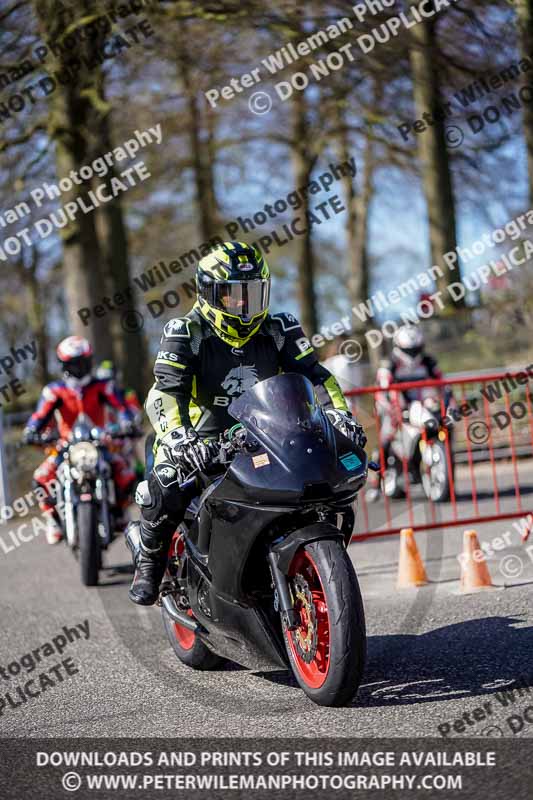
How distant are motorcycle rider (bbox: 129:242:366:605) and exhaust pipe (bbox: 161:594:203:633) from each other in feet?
0.37

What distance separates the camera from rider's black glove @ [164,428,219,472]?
516 cm

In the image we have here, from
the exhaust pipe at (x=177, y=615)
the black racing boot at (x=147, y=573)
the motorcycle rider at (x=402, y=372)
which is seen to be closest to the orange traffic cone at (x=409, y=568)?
the exhaust pipe at (x=177, y=615)

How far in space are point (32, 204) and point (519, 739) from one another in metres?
19.5

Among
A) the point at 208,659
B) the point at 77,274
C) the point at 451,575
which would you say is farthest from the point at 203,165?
the point at 208,659

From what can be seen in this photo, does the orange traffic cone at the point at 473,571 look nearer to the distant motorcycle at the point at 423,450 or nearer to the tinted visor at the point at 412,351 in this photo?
the distant motorcycle at the point at 423,450

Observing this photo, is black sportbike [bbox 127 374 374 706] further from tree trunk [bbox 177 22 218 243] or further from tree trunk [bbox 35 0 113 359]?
tree trunk [bbox 177 22 218 243]

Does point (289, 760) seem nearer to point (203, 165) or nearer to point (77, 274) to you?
point (77, 274)

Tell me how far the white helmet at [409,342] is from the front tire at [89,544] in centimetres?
509

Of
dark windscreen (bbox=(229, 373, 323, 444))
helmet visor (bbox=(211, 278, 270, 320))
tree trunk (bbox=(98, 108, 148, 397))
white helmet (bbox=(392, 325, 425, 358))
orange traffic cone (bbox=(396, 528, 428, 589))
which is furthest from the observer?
tree trunk (bbox=(98, 108, 148, 397))

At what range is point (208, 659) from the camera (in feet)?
19.6

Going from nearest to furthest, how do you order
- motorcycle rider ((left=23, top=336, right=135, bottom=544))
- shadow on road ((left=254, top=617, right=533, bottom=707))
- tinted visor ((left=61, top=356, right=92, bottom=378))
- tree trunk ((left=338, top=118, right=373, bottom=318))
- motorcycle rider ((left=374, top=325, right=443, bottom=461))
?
shadow on road ((left=254, top=617, right=533, bottom=707)), motorcycle rider ((left=23, top=336, right=135, bottom=544)), tinted visor ((left=61, top=356, right=92, bottom=378)), motorcycle rider ((left=374, top=325, right=443, bottom=461)), tree trunk ((left=338, top=118, right=373, bottom=318))

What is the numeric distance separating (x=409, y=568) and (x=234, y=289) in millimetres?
3066

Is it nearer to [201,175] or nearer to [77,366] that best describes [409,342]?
[77,366]

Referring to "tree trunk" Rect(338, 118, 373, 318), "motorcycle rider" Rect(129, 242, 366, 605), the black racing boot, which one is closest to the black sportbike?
"motorcycle rider" Rect(129, 242, 366, 605)
